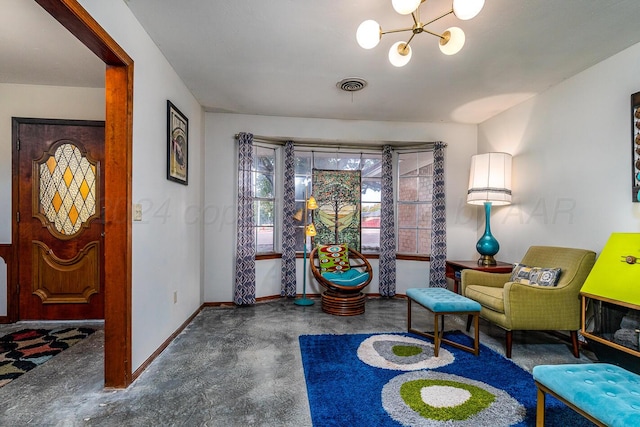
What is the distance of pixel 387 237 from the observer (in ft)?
14.3

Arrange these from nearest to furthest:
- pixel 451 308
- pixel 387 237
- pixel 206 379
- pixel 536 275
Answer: pixel 206 379 < pixel 451 308 < pixel 536 275 < pixel 387 237

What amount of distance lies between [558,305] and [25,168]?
204 inches

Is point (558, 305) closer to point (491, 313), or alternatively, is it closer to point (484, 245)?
point (491, 313)

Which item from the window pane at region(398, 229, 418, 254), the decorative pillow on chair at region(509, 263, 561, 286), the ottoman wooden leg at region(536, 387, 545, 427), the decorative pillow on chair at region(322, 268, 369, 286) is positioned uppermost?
the window pane at region(398, 229, 418, 254)

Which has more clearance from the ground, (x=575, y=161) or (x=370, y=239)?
(x=575, y=161)

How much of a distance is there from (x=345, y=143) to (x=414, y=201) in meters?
1.33

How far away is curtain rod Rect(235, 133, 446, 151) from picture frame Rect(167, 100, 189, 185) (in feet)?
4.02

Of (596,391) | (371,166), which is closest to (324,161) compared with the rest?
(371,166)

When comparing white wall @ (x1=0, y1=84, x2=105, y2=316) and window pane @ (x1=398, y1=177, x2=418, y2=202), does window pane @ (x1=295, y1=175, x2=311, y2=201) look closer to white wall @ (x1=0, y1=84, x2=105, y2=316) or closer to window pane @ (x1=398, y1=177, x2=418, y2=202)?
window pane @ (x1=398, y1=177, x2=418, y2=202)

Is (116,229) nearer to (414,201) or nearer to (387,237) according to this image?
(387,237)

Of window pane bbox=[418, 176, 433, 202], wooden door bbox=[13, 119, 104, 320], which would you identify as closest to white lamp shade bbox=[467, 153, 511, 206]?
window pane bbox=[418, 176, 433, 202]

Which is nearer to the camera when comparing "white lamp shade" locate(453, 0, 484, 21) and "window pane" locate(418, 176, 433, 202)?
"white lamp shade" locate(453, 0, 484, 21)

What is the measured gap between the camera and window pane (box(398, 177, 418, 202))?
4.57m

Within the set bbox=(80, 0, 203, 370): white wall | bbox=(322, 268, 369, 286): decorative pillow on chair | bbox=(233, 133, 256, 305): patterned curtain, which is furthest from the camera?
bbox=(233, 133, 256, 305): patterned curtain
